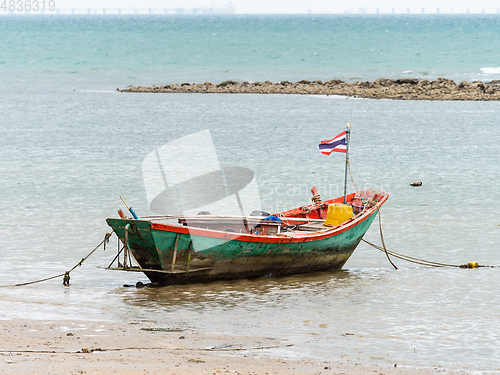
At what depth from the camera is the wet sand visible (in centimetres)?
827

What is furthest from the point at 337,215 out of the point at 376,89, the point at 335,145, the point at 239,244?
the point at 376,89

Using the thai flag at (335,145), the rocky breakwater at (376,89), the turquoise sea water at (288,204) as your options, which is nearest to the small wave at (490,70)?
the turquoise sea water at (288,204)

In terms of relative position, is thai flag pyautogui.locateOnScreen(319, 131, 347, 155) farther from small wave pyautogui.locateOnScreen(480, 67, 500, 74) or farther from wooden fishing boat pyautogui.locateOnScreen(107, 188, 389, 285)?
small wave pyautogui.locateOnScreen(480, 67, 500, 74)

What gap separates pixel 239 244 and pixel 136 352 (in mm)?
4580

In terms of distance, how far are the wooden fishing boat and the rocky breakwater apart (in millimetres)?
38370

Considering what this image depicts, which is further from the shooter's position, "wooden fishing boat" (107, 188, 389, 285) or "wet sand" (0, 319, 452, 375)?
"wooden fishing boat" (107, 188, 389, 285)

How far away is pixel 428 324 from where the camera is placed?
1121 cm

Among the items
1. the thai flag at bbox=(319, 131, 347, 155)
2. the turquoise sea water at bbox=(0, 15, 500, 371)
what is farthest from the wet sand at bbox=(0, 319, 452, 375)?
the thai flag at bbox=(319, 131, 347, 155)

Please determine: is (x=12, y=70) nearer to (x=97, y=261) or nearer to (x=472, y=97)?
(x=472, y=97)

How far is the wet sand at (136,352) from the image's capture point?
8.27 metres

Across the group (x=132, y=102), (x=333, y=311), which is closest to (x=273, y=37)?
(x=132, y=102)

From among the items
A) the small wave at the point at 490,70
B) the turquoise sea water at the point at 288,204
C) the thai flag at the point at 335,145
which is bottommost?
the turquoise sea water at the point at 288,204

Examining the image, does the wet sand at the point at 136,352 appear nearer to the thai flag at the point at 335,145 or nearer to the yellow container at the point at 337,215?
the yellow container at the point at 337,215

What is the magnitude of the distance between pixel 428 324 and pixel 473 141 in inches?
1008
